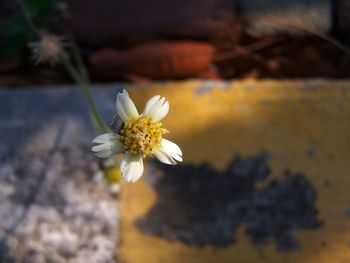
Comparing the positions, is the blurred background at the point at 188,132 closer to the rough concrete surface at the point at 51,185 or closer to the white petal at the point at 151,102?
the rough concrete surface at the point at 51,185

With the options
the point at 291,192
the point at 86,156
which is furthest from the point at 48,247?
the point at 291,192

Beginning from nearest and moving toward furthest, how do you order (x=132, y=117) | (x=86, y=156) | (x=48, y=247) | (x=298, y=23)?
1. (x=132, y=117)
2. (x=48, y=247)
3. (x=86, y=156)
4. (x=298, y=23)

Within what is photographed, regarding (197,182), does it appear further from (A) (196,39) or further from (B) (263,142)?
(A) (196,39)

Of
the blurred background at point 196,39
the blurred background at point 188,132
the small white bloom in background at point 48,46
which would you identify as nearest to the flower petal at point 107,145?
the blurred background at point 188,132

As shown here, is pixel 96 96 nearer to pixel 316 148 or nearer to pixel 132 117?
pixel 132 117

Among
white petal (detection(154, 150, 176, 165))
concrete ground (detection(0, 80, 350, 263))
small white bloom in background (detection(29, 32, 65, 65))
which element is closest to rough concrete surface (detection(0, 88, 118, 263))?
concrete ground (detection(0, 80, 350, 263))

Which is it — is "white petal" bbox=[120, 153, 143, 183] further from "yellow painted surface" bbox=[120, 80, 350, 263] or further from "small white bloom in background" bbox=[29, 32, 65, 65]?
"small white bloom in background" bbox=[29, 32, 65, 65]
